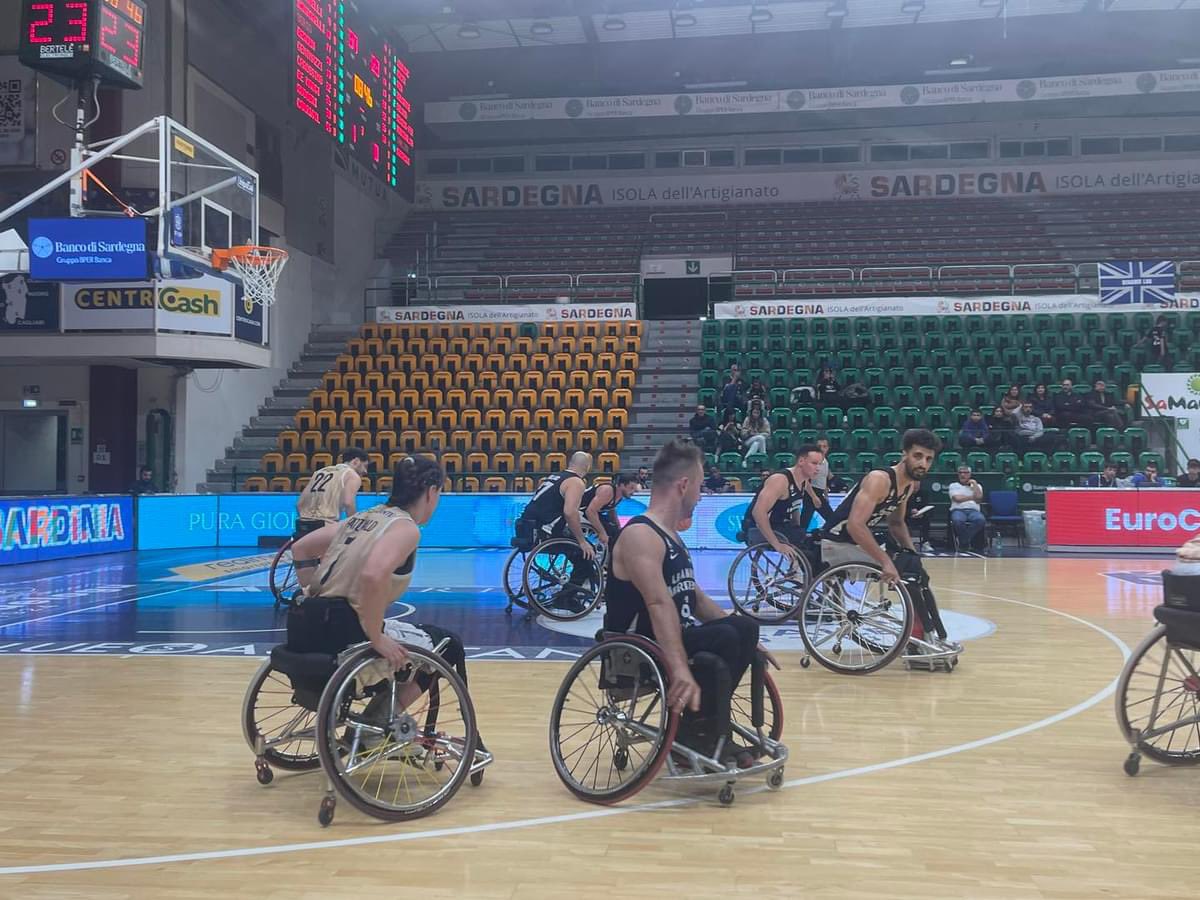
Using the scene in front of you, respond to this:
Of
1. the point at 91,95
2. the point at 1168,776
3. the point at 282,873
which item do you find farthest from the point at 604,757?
the point at 91,95

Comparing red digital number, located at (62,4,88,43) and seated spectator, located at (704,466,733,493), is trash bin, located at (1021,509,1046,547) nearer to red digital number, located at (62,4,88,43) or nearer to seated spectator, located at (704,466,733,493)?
seated spectator, located at (704,466,733,493)

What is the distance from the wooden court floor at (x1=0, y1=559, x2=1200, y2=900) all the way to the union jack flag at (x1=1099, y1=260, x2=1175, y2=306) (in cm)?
1614

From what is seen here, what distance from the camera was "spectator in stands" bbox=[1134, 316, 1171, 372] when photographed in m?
18.2

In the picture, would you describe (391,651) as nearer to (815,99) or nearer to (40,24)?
(40,24)

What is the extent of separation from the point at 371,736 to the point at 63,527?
11.9m

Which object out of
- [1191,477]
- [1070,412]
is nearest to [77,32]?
[1070,412]

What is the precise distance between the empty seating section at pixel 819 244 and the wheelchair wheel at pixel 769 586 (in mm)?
15383

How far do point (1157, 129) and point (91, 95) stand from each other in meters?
27.7

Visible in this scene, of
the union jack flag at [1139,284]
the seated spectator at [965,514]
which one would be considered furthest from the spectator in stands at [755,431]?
the union jack flag at [1139,284]

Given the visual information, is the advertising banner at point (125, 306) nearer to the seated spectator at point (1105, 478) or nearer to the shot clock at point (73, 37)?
the shot clock at point (73, 37)

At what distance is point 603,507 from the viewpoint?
29.0 ft

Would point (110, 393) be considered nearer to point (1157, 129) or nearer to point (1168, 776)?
point (1168, 776)

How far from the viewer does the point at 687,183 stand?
2931 cm

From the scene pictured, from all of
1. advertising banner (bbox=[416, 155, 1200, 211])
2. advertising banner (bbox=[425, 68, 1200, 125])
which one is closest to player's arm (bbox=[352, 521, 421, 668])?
advertising banner (bbox=[425, 68, 1200, 125])
